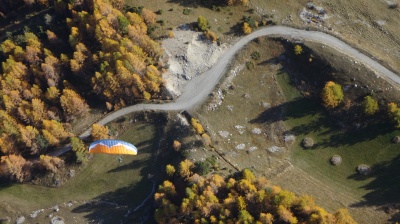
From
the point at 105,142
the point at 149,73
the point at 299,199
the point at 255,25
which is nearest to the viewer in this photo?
the point at 299,199

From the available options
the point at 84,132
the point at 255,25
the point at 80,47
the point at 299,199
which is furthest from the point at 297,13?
the point at 84,132

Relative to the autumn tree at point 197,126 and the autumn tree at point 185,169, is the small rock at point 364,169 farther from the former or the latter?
the autumn tree at point 185,169

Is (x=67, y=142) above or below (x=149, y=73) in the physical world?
below

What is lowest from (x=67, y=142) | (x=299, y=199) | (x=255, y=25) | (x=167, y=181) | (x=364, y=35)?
(x=67, y=142)

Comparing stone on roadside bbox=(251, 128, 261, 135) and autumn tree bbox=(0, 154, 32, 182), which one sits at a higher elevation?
stone on roadside bbox=(251, 128, 261, 135)

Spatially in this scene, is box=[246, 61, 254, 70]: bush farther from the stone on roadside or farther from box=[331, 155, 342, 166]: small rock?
box=[331, 155, 342, 166]: small rock

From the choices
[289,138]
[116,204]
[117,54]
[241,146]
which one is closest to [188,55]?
[117,54]

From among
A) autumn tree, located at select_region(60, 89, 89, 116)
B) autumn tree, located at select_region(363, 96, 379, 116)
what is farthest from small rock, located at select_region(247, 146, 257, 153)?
autumn tree, located at select_region(60, 89, 89, 116)

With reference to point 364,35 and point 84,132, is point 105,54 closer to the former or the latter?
point 84,132
